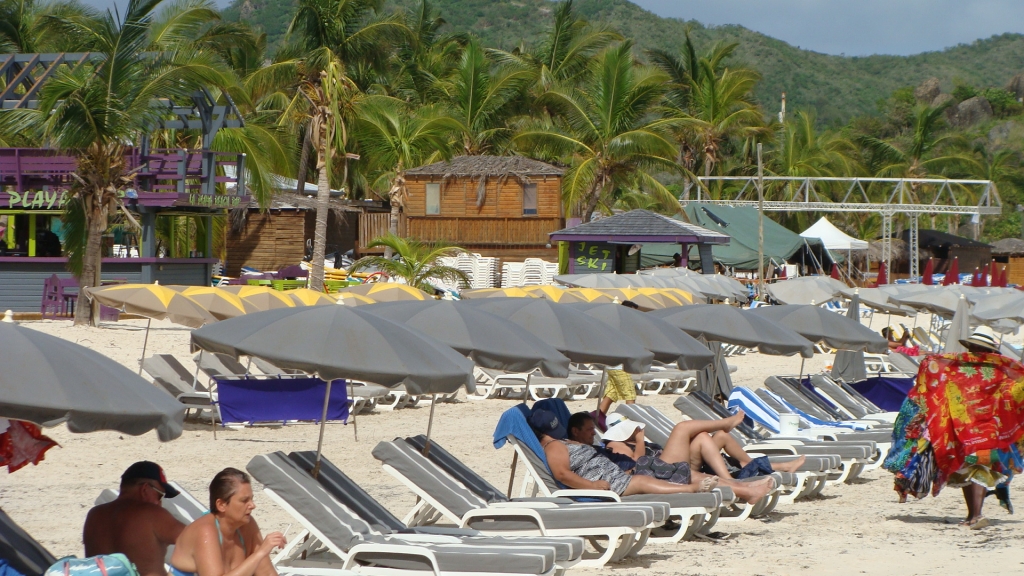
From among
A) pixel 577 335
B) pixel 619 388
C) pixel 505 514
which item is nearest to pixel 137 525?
pixel 505 514

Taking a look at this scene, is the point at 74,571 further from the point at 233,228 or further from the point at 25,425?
the point at 233,228

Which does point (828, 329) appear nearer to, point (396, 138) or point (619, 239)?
point (619, 239)

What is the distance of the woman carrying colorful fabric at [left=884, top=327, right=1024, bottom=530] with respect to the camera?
8.03 metres

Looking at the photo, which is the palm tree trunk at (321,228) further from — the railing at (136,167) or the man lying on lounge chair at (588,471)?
the man lying on lounge chair at (588,471)

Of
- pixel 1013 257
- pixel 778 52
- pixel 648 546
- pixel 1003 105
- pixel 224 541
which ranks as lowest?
pixel 648 546

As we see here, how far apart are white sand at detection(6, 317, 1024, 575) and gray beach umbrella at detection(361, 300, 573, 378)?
1.38 metres

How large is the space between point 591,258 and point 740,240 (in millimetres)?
10250

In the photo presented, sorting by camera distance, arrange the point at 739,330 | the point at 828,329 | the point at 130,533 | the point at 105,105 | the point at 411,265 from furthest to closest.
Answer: the point at 411,265 → the point at 105,105 → the point at 828,329 → the point at 739,330 → the point at 130,533

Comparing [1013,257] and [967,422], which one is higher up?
[1013,257]

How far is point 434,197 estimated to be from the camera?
36.8 meters

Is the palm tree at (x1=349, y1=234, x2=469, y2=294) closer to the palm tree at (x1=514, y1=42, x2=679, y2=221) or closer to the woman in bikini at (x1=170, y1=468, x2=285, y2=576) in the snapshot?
the palm tree at (x1=514, y1=42, x2=679, y2=221)

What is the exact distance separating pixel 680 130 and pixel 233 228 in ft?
59.8

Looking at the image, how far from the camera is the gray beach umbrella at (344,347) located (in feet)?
21.4

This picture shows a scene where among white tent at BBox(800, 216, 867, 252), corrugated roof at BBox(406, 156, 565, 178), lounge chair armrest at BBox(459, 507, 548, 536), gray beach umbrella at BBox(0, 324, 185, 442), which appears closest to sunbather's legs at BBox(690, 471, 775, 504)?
lounge chair armrest at BBox(459, 507, 548, 536)
